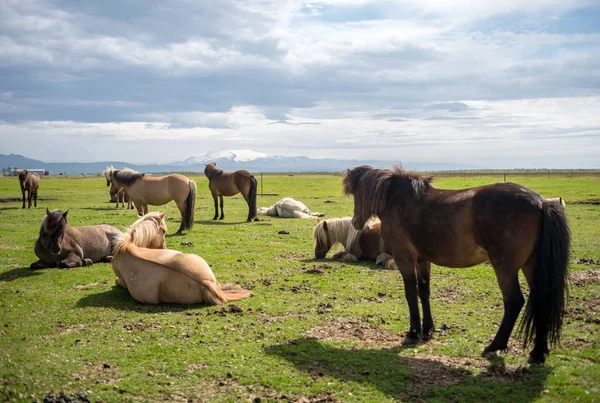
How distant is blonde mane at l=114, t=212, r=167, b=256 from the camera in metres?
8.18

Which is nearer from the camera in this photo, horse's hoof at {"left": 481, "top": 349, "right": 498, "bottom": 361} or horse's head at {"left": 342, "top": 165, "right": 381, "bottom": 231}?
horse's hoof at {"left": 481, "top": 349, "right": 498, "bottom": 361}

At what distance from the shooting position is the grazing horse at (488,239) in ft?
16.6

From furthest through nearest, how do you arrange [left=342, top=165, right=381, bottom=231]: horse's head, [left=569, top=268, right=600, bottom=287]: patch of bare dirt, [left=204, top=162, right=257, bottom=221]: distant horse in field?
[left=204, top=162, right=257, bottom=221]: distant horse in field
[left=569, top=268, right=600, bottom=287]: patch of bare dirt
[left=342, top=165, right=381, bottom=231]: horse's head

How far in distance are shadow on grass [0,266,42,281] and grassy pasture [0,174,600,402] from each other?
4 centimetres

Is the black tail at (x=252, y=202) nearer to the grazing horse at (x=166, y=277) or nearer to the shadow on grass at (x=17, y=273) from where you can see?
the shadow on grass at (x=17, y=273)

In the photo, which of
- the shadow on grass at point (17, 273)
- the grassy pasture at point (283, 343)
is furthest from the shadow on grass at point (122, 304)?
the shadow on grass at point (17, 273)

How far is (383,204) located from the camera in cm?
625

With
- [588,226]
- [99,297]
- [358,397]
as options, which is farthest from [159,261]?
[588,226]

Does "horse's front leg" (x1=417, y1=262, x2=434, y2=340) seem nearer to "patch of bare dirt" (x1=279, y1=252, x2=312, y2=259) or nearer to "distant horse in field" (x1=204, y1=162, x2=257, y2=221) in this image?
"patch of bare dirt" (x1=279, y1=252, x2=312, y2=259)

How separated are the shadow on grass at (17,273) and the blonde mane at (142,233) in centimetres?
265

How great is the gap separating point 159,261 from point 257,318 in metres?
1.89

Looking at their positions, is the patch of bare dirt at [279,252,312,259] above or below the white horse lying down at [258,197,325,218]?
below

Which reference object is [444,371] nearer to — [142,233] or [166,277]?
[166,277]

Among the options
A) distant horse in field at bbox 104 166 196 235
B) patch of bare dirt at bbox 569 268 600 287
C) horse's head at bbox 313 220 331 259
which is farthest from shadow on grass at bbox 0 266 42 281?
patch of bare dirt at bbox 569 268 600 287
